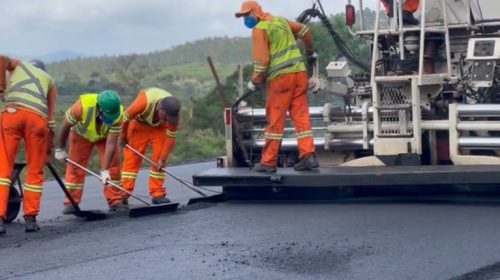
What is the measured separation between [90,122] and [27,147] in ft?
3.91

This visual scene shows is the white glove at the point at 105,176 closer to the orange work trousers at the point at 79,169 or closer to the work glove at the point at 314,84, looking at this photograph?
the orange work trousers at the point at 79,169

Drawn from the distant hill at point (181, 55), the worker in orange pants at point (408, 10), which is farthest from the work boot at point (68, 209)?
the distant hill at point (181, 55)

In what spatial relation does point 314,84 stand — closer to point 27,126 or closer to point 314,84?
point 314,84

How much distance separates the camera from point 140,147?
10.4 m

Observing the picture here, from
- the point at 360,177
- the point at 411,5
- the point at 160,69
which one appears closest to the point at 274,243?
the point at 360,177

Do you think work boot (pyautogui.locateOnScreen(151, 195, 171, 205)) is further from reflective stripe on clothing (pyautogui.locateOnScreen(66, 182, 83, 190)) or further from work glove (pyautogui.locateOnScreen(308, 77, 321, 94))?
work glove (pyautogui.locateOnScreen(308, 77, 321, 94))

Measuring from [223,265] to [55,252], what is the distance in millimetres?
1441

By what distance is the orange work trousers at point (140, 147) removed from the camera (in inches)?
404

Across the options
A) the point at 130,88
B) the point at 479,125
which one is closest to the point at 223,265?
the point at 479,125

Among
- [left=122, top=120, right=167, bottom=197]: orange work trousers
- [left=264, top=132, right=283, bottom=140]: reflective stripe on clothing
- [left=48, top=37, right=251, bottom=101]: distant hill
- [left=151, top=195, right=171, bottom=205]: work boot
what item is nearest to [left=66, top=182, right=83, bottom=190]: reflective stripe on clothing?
[left=122, top=120, right=167, bottom=197]: orange work trousers

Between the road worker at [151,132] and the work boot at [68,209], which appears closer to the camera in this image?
the work boot at [68,209]

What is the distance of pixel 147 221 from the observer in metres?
8.84

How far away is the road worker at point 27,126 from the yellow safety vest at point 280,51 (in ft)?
7.38

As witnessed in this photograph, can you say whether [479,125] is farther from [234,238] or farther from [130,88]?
[130,88]
